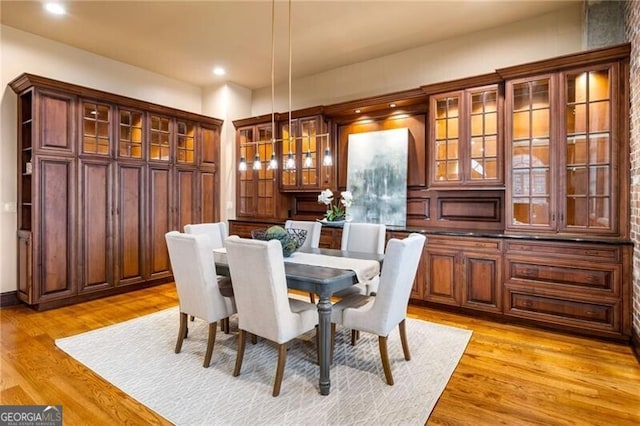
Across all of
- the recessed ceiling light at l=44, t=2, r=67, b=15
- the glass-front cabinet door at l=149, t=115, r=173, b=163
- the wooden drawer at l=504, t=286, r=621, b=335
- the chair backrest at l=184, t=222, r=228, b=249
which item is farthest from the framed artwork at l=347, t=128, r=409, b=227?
the recessed ceiling light at l=44, t=2, r=67, b=15

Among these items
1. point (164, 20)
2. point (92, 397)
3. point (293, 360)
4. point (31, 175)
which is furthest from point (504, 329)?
point (31, 175)

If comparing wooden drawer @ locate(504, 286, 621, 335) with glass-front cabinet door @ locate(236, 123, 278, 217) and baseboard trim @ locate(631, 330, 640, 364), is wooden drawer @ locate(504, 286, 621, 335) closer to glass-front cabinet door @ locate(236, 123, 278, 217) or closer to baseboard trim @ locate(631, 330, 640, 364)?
baseboard trim @ locate(631, 330, 640, 364)

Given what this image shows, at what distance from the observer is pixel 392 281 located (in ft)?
7.64

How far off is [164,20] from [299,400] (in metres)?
4.08

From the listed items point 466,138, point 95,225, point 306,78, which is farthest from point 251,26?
point 95,225

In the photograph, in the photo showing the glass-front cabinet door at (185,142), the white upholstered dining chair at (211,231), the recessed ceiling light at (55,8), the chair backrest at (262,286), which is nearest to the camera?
the chair backrest at (262,286)

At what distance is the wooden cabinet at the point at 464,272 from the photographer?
3.65m

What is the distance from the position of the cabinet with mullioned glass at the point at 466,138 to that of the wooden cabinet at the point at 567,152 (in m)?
0.20

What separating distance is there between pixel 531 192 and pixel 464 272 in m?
1.05

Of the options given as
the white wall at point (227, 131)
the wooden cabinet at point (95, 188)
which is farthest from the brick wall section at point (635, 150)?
the wooden cabinet at point (95, 188)

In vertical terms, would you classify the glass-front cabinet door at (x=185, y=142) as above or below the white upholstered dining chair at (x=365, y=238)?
above

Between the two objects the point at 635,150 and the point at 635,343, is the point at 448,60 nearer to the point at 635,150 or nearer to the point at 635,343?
the point at 635,150

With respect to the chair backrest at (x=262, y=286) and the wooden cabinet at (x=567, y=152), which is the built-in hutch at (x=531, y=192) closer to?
the wooden cabinet at (x=567, y=152)
